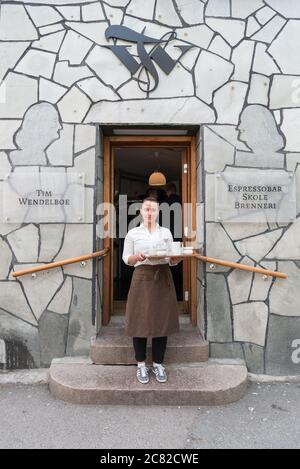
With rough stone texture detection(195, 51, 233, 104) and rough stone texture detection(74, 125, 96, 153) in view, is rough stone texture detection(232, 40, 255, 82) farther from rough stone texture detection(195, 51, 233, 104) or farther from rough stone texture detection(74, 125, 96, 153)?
rough stone texture detection(74, 125, 96, 153)

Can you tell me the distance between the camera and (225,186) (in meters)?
3.71

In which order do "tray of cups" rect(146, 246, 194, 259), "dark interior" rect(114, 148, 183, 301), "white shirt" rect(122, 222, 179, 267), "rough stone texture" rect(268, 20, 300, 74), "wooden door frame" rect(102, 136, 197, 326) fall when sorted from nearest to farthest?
"tray of cups" rect(146, 246, 194, 259) < "white shirt" rect(122, 222, 179, 267) < "rough stone texture" rect(268, 20, 300, 74) < "wooden door frame" rect(102, 136, 197, 326) < "dark interior" rect(114, 148, 183, 301)

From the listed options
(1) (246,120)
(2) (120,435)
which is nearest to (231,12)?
(1) (246,120)

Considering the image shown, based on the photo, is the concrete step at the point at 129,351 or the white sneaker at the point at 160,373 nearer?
the white sneaker at the point at 160,373

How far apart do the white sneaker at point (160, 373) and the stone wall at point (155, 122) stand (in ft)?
2.31

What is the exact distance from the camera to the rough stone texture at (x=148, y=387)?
307cm

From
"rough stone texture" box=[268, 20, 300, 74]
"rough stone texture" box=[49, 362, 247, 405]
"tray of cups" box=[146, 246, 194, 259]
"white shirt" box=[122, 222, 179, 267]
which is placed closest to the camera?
"tray of cups" box=[146, 246, 194, 259]

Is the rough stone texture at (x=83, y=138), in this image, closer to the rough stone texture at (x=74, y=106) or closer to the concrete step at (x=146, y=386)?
the rough stone texture at (x=74, y=106)

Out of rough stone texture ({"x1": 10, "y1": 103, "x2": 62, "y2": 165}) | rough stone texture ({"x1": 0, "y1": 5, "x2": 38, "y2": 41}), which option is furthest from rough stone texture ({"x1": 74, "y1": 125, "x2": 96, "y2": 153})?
rough stone texture ({"x1": 0, "y1": 5, "x2": 38, "y2": 41})

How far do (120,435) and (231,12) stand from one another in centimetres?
433

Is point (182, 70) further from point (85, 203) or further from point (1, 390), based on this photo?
point (1, 390)

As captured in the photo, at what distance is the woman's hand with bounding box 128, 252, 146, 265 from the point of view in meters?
2.95

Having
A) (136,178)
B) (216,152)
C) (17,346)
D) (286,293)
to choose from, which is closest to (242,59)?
(216,152)

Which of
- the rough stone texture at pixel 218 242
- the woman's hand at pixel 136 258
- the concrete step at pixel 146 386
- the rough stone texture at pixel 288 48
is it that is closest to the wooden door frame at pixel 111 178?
the rough stone texture at pixel 218 242
